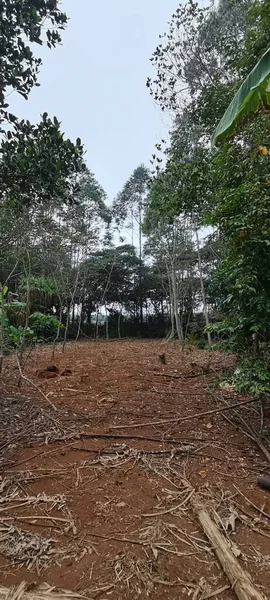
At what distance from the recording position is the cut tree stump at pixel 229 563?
1333 millimetres

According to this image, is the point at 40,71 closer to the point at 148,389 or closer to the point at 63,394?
the point at 63,394

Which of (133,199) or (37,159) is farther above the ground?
(133,199)

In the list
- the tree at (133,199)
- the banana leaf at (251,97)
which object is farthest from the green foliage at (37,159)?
the tree at (133,199)

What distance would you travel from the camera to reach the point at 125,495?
6.62 ft

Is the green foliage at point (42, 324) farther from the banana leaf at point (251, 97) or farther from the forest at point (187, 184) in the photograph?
the banana leaf at point (251, 97)

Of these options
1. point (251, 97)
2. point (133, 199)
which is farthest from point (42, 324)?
point (133, 199)

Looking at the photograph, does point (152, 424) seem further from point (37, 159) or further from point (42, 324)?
point (42, 324)

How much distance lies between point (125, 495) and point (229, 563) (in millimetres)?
720

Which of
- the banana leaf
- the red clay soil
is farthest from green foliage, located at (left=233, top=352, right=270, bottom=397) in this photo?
the banana leaf

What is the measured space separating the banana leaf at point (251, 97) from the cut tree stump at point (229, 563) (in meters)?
2.49

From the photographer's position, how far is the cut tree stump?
52.5 inches

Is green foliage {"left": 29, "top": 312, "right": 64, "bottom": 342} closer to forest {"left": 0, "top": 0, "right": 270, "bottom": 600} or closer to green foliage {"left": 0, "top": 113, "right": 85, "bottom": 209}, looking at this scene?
forest {"left": 0, "top": 0, "right": 270, "bottom": 600}

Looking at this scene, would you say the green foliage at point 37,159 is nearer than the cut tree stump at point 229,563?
No

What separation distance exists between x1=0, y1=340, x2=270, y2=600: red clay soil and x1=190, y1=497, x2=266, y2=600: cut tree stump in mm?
32
